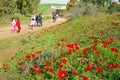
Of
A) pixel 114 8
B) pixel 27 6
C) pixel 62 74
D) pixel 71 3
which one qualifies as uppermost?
Result: pixel 62 74

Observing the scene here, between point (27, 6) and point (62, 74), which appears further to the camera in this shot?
point (27, 6)

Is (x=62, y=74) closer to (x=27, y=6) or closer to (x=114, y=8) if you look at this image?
(x=114, y=8)

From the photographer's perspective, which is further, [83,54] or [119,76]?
[83,54]

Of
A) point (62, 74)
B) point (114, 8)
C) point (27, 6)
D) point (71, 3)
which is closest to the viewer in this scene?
point (62, 74)

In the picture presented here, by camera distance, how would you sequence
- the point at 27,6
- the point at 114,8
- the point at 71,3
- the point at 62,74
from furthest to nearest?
the point at 71,3
the point at 27,6
the point at 114,8
the point at 62,74

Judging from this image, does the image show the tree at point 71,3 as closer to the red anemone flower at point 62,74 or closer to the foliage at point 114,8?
the foliage at point 114,8

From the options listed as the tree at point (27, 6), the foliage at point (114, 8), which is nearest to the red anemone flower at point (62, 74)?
the foliage at point (114, 8)

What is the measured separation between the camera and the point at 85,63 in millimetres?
8102

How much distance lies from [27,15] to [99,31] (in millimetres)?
34420

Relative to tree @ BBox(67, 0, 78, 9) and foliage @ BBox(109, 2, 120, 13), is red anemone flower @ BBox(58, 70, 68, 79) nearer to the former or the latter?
foliage @ BBox(109, 2, 120, 13)

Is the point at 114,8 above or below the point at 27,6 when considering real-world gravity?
below

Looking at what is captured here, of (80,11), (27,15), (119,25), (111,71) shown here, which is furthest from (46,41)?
(27,15)

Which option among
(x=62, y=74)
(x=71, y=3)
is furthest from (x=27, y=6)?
(x=62, y=74)

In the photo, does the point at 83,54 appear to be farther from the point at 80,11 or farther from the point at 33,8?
the point at 33,8
